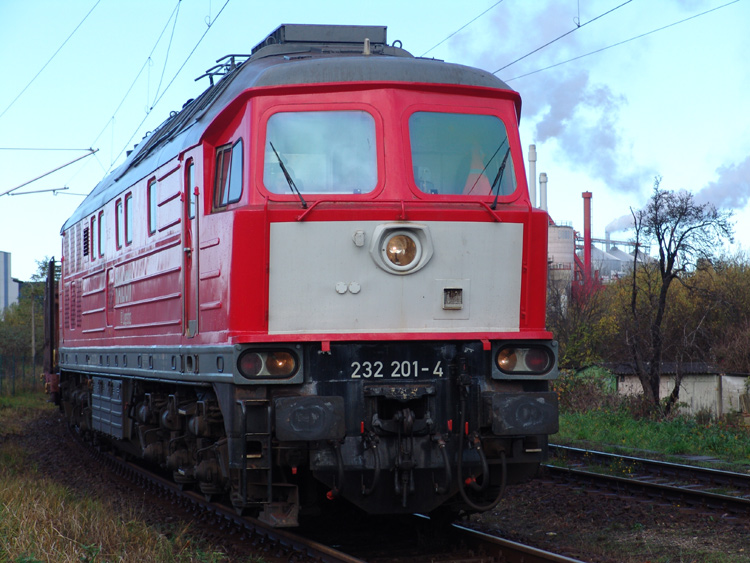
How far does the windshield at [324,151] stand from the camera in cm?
650

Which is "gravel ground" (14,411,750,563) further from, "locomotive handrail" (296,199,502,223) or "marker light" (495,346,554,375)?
"locomotive handrail" (296,199,502,223)

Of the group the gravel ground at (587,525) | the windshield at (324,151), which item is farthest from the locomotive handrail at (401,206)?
the gravel ground at (587,525)

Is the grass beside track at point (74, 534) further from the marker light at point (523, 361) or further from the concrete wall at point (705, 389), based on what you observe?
the concrete wall at point (705, 389)

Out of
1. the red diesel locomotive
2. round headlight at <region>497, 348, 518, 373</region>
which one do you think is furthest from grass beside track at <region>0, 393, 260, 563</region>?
round headlight at <region>497, 348, 518, 373</region>

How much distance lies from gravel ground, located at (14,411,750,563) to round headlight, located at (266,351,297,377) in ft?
5.33

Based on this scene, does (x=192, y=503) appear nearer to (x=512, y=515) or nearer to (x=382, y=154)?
(x=512, y=515)

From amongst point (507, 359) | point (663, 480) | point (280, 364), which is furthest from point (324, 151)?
point (663, 480)

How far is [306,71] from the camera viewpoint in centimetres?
661

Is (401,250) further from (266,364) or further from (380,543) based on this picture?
(380,543)

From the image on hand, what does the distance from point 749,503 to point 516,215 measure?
4.06 m

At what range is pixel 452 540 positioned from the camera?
718cm

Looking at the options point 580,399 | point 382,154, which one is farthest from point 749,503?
point 580,399

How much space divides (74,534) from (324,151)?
352 cm

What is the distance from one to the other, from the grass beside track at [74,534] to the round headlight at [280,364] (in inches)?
61.0
